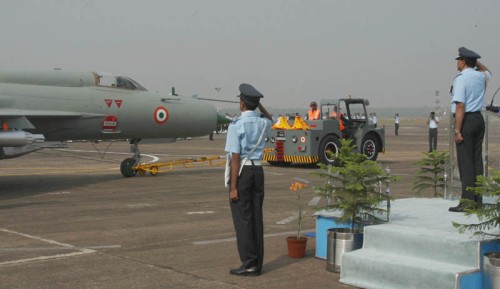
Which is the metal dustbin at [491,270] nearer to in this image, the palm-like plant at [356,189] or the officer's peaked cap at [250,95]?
the palm-like plant at [356,189]

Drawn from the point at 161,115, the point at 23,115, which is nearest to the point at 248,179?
the point at 23,115

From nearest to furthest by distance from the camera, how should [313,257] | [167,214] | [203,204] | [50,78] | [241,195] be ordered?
[241,195]
[313,257]
[167,214]
[203,204]
[50,78]

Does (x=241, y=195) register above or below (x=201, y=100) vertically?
below

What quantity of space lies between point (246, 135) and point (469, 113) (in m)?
2.70

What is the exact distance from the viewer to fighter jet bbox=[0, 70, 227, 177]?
15.0 meters

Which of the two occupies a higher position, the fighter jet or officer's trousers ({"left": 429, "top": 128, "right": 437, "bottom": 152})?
the fighter jet

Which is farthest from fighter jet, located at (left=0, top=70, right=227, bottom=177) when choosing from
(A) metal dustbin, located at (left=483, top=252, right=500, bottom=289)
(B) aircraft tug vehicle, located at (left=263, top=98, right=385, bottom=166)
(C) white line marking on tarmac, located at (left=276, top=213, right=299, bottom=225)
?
(A) metal dustbin, located at (left=483, top=252, right=500, bottom=289)

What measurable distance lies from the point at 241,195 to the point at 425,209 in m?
2.76

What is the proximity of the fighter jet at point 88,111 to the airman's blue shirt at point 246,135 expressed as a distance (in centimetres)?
851

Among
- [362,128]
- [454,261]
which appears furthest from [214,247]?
[362,128]

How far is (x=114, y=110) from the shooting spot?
16.7 metres

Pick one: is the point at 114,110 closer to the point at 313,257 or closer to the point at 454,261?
the point at 313,257

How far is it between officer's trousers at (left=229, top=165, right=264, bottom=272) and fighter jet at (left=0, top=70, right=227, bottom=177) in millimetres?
8564

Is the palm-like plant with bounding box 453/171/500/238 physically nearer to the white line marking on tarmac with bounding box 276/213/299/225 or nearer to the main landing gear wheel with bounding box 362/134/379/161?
the white line marking on tarmac with bounding box 276/213/299/225
